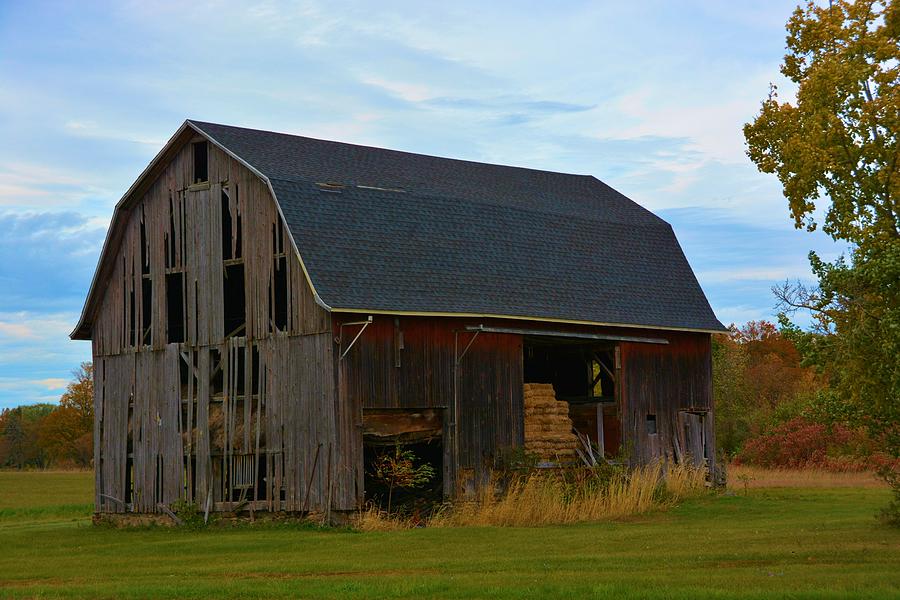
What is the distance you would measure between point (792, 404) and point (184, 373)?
30000mm

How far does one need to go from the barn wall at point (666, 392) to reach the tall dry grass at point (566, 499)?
110cm

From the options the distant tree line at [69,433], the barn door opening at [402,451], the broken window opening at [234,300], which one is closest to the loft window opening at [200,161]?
the broken window opening at [234,300]

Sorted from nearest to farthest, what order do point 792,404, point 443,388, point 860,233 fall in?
point 860,233
point 443,388
point 792,404

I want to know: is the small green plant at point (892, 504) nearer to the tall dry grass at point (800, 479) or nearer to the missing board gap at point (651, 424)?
the missing board gap at point (651, 424)

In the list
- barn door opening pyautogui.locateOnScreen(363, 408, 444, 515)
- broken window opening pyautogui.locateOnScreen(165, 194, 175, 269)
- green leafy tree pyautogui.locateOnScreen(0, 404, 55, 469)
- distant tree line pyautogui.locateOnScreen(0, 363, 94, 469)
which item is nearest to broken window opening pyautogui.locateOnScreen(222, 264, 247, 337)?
broken window opening pyautogui.locateOnScreen(165, 194, 175, 269)

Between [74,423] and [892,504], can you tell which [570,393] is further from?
[74,423]

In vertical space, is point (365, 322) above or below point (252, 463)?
above

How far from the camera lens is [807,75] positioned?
27.2 meters

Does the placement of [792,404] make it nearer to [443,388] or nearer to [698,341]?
[698,341]

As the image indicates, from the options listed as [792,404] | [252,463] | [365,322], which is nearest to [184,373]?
[252,463]

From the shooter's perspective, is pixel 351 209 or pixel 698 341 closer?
pixel 351 209

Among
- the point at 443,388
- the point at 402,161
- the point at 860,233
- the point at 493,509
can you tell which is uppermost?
the point at 402,161

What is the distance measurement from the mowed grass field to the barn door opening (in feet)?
9.29

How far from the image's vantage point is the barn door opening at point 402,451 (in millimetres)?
27078
